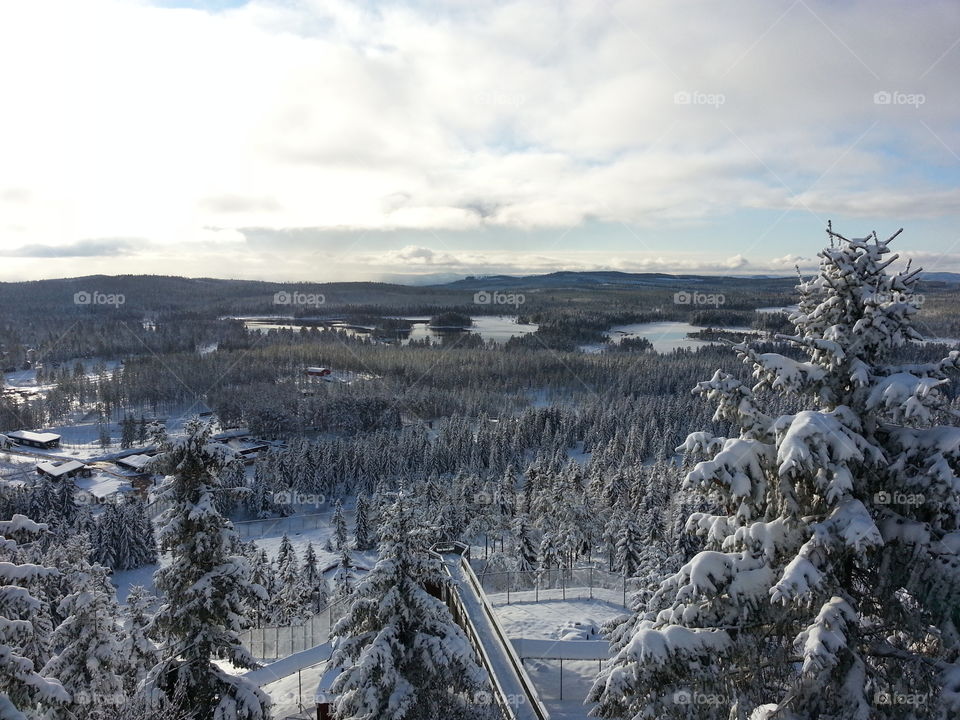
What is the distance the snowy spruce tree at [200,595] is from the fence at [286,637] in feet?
31.5

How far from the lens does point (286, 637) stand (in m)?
21.8

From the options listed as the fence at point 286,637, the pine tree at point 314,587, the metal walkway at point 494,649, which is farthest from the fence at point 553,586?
the pine tree at point 314,587

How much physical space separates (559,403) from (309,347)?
289ft

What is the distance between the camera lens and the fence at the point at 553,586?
25.4 m

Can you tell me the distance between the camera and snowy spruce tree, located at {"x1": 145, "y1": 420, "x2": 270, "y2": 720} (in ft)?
38.5

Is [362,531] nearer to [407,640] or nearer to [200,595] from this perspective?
[200,595]

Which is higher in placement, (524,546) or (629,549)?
(629,549)

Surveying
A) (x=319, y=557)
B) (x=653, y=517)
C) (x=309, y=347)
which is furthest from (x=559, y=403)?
(x=309, y=347)

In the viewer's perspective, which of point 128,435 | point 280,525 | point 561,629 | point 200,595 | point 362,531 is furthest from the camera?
point 128,435

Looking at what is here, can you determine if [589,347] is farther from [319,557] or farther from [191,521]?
[191,521]

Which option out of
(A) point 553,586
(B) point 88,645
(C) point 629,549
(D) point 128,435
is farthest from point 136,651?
(D) point 128,435

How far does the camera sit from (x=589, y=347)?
18788cm

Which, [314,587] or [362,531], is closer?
[314,587]

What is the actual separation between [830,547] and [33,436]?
116 metres
